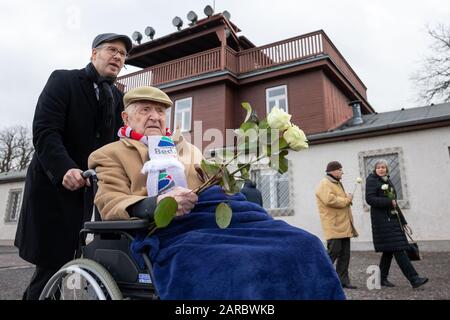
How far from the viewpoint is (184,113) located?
53.2 feet

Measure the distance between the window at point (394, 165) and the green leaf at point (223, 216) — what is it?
398 inches

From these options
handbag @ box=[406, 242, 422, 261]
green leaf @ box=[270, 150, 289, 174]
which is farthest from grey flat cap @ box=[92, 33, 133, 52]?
handbag @ box=[406, 242, 422, 261]

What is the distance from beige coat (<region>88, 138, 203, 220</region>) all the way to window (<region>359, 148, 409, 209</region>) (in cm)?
973

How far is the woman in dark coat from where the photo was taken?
471 cm

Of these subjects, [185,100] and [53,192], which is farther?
[185,100]

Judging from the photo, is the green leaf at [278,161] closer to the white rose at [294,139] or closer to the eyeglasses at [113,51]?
the white rose at [294,139]

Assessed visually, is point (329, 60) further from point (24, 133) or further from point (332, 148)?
point (24, 133)

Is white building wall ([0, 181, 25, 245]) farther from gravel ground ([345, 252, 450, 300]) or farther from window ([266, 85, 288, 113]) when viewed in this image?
gravel ground ([345, 252, 450, 300])

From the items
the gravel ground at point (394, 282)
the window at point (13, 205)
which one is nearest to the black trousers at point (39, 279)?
the gravel ground at point (394, 282)

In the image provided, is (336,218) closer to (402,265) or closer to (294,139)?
(402,265)

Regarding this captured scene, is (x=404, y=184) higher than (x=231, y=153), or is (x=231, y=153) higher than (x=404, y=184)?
(x=404, y=184)

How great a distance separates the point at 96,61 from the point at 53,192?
915mm
